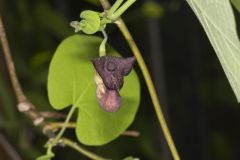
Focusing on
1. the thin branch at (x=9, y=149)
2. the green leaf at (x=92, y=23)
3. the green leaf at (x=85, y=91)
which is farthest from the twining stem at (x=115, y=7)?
the thin branch at (x=9, y=149)

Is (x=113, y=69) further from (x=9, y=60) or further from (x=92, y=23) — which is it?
(x=9, y=60)

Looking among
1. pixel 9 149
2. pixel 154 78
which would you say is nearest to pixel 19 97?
pixel 9 149

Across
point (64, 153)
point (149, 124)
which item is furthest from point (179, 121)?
point (64, 153)

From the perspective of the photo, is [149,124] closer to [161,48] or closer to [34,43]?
[161,48]

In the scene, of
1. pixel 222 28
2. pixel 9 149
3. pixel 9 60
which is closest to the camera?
A: pixel 222 28

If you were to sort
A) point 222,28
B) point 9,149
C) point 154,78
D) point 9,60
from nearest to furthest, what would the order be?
point 222,28 → point 9,60 → point 9,149 → point 154,78

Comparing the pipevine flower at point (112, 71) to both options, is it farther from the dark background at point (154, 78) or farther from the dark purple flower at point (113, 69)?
the dark background at point (154, 78)

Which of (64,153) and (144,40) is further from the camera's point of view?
(144,40)

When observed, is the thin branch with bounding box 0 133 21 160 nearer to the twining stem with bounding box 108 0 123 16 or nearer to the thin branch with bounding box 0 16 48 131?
the thin branch with bounding box 0 16 48 131
